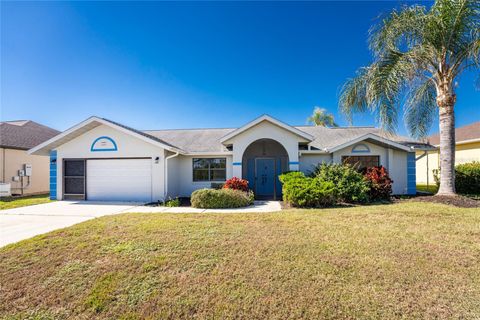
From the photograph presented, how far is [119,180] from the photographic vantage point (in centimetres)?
1324

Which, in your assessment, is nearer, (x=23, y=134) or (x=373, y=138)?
(x=373, y=138)

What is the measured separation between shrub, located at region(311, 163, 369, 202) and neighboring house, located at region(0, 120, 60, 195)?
723 inches

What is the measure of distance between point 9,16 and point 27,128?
13.8 m

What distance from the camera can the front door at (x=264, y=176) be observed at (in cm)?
1505

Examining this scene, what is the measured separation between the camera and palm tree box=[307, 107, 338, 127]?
29.6m

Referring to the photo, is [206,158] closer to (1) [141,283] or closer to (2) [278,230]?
(2) [278,230]

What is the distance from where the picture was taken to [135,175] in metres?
13.1

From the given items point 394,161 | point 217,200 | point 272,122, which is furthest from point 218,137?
point 394,161

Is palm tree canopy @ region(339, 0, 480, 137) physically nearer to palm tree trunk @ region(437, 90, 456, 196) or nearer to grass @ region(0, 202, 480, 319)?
palm tree trunk @ region(437, 90, 456, 196)

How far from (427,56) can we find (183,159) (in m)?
13.9

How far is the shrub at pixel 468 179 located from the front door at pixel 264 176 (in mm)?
12314

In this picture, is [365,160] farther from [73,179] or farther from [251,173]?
[73,179]

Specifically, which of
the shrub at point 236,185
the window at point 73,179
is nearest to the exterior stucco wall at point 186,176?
the shrub at point 236,185

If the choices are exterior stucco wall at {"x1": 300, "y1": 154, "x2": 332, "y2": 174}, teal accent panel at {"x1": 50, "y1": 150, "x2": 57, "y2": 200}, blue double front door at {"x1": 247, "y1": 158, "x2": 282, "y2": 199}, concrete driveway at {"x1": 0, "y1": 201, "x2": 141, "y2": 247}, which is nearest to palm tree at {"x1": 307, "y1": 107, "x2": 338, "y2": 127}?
exterior stucco wall at {"x1": 300, "y1": 154, "x2": 332, "y2": 174}
